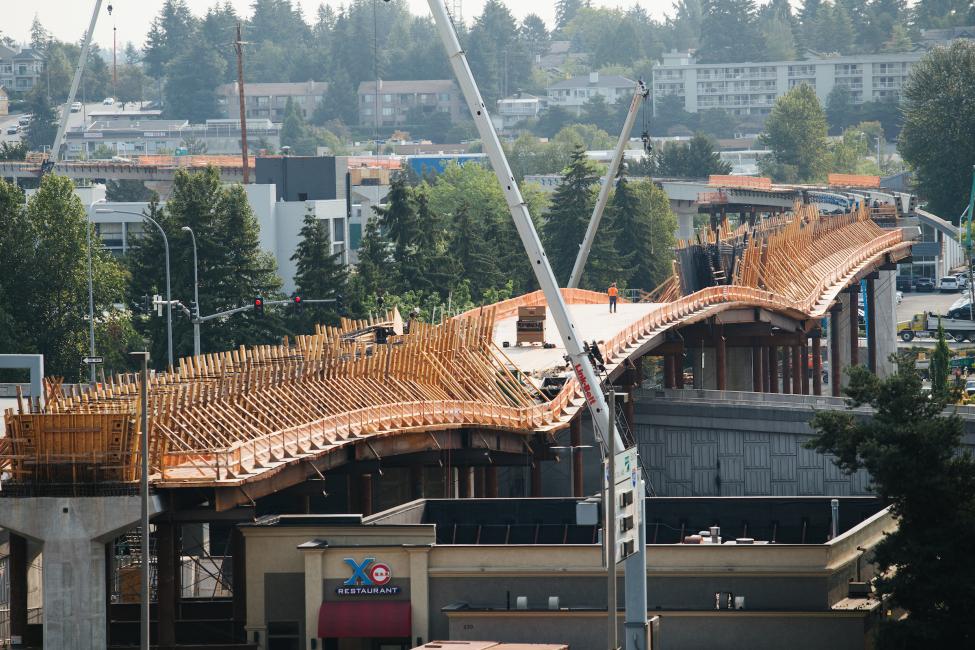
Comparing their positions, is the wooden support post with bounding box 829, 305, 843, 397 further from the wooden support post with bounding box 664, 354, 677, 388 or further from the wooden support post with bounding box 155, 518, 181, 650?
the wooden support post with bounding box 155, 518, 181, 650

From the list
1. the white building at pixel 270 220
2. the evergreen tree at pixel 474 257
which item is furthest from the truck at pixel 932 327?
the white building at pixel 270 220

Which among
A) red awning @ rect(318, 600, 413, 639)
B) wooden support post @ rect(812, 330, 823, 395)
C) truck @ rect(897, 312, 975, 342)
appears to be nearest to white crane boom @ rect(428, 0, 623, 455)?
red awning @ rect(318, 600, 413, 639)

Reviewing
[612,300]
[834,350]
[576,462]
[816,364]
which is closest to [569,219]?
[834,350]

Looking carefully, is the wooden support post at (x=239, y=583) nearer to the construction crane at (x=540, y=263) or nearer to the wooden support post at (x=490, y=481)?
the construction crane at (x=540, y=263)

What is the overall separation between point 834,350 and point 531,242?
8189cm

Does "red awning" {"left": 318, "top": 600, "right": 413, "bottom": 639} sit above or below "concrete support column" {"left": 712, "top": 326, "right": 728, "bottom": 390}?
below

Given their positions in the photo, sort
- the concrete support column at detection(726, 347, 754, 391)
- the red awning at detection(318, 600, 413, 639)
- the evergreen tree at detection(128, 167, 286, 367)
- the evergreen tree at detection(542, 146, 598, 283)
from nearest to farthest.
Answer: the red awning at detection(318, 600, 413, 639)
the evergreen tree at detection(128, 167, 286, 367)
the concrete support column at detection(726, 347, 754, 391)
the evergreen tree at detection(542, 146, 598, 283)

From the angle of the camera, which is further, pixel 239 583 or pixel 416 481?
pixel 416 481

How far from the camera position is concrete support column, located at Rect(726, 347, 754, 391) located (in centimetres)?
13562

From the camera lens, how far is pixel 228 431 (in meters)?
70.9

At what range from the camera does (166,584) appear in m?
64.0

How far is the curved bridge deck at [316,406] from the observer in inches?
2485

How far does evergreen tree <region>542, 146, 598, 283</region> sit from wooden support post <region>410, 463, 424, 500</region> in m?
95.3

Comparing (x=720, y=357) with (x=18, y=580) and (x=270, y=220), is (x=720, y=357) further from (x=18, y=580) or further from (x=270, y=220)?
(x=18, y=580)
